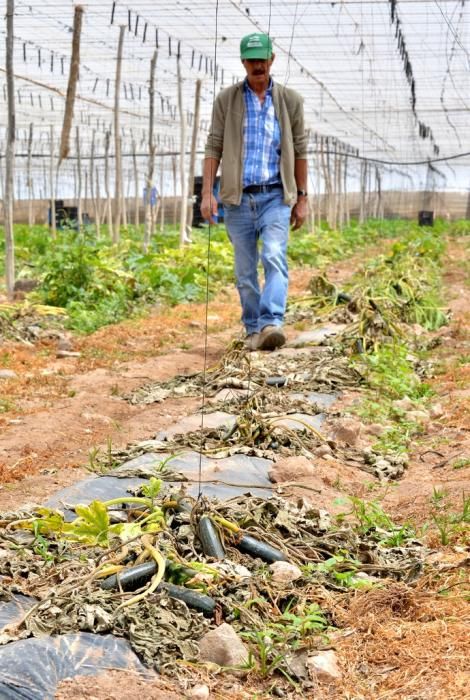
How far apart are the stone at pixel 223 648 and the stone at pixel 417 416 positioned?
9.03ft

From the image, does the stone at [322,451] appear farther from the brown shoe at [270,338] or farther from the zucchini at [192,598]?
the brown shoe at [270,338]

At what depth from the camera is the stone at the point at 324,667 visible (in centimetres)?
235

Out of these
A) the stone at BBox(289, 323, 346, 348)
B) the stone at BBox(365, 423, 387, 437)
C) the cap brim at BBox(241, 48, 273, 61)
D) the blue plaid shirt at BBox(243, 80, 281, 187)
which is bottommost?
the stone at BBox(365, 423, 387, 437)

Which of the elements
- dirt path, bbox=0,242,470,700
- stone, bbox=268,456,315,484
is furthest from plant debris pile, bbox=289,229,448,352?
stone, bbox=268,456,315,484

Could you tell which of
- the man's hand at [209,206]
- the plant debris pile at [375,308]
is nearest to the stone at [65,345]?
the man's hand at [209,206]

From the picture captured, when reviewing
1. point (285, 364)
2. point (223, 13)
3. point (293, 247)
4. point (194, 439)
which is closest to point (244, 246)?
point (285, 364)

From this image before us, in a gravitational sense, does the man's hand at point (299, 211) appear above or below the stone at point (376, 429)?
above

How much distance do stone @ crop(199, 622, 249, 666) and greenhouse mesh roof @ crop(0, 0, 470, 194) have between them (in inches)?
194

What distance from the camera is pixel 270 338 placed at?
6.29 metres

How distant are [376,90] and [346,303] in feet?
41.5

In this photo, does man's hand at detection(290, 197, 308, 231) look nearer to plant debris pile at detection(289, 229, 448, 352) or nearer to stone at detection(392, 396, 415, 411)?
plant debris pile at detection(289, 229, 448, 352)

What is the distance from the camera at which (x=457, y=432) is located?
182 inches

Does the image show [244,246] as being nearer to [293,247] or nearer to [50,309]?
[50,309]

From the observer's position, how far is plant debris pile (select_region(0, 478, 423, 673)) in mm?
2402
